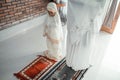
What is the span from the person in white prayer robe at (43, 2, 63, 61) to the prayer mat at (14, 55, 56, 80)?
0.51 feet

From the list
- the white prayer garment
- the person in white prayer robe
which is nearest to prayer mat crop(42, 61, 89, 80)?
the white prayer garment

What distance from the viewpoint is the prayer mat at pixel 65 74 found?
7.91 feet

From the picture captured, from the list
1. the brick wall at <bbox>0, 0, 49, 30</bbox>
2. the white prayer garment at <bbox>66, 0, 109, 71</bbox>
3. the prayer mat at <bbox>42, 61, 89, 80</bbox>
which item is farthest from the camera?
the brick wall at <bbox>0, 0, 49, 30</bbox>

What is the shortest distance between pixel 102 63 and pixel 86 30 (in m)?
1.29

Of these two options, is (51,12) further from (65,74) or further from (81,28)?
(65,74)

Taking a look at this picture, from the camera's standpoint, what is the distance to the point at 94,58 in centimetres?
308

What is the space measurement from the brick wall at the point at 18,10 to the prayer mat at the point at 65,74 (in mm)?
1781

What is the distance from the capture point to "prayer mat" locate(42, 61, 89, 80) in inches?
95.0

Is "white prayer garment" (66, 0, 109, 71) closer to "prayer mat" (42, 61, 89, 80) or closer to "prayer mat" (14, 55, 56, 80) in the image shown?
"prayer mat" (42, 61, 89, 80)

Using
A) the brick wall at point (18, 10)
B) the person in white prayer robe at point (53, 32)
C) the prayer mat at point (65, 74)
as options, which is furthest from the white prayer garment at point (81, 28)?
the brick wall at point (18, 10)

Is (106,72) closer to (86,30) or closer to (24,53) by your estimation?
(86,30)

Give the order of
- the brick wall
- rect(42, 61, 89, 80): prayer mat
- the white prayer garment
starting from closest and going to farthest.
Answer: the white prayer garment, rect(42, 61, 89, 80): prayer mat, the brick wall

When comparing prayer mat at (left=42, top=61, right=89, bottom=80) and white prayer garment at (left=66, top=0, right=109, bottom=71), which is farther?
prayer mat at (left=42, top=61, right=89, bottom=80)

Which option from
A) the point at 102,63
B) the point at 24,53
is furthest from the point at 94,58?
the point at 24,53
